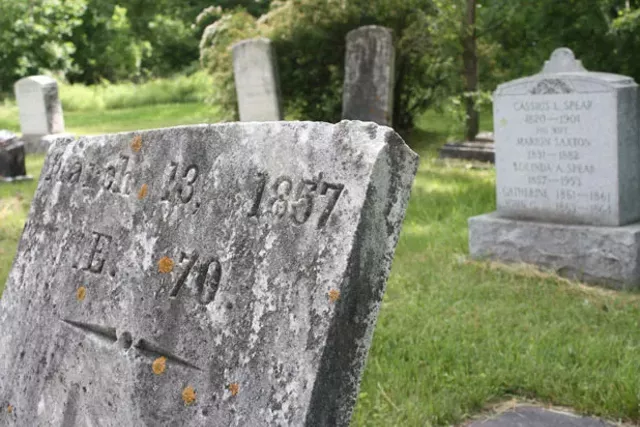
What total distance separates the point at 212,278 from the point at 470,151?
359 inches

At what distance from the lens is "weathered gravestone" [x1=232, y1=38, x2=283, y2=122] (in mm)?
11927

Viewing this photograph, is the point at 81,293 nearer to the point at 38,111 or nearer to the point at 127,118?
the point at 38,111

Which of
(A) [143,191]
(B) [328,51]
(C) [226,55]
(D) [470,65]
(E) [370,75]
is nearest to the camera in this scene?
(A) [143,191]

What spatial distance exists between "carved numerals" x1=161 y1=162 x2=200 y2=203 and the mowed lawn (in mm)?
1749

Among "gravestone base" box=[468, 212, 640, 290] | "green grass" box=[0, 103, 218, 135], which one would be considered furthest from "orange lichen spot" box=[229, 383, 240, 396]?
"green grass" box=[0, 103, 218, 135]

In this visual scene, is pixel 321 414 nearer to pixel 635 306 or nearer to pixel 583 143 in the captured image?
pixel 635 306

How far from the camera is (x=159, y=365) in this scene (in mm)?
1741

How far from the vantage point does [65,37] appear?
99.1 ft

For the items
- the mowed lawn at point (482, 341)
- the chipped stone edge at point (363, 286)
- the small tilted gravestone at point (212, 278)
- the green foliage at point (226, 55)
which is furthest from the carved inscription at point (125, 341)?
the green foliage at point (226, 55)

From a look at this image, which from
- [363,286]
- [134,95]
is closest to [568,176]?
[363,286]

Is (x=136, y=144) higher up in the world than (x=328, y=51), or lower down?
lower down

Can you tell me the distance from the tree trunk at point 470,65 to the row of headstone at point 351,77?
104cm

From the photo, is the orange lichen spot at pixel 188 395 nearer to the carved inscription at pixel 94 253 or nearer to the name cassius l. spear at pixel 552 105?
the carved inscription at pixel 94 253

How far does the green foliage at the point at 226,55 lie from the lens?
13523 mm
